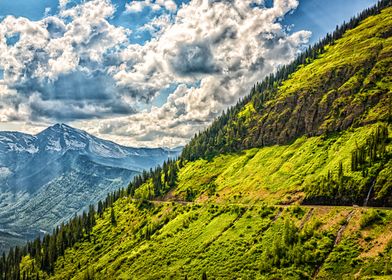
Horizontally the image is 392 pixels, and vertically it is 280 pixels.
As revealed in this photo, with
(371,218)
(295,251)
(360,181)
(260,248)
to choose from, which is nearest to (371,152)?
(360,181)

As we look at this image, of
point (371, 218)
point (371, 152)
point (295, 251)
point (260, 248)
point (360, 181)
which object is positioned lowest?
point (260, 248)

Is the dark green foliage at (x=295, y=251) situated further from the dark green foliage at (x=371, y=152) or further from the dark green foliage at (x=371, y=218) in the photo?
the dark green foliage at (x=371, y=152)

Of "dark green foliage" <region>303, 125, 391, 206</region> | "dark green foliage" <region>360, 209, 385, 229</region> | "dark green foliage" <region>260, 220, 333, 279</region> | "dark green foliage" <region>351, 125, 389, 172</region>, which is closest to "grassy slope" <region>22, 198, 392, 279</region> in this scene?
"dark green foliage" <region>260, 220, 333, 279</region>

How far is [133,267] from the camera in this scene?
182 metres

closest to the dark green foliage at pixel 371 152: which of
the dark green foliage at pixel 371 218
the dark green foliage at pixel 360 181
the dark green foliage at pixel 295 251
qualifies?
the dark green foliage at pixel 360 181

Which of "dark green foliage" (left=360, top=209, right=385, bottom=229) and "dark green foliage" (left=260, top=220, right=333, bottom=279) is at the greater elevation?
"dark green foliage" (left=360, top=209, right=385, bottom=229)

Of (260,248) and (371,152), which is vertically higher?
(371,152)

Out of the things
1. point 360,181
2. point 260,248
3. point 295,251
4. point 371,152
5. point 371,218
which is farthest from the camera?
point 371,152

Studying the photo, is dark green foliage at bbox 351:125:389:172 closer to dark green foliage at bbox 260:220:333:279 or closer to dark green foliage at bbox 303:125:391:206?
dark green foliage at bbox 303:125:391:206

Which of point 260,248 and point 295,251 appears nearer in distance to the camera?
point 295,251

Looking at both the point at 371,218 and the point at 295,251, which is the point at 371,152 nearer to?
the point at 371,218

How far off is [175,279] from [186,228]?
51.0m

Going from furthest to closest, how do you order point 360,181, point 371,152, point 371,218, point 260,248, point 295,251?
point 371,152 < point 360,181 < point 260,248 < point 295,251 < point 371,218

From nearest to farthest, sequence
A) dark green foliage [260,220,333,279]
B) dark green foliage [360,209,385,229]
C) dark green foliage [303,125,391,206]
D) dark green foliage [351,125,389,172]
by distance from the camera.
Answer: dark green foliage [260,220,333,279]
dark green foliage [360,209,385,229]
dark green foliage [303,125,391,206]
dark green foliage [351,125,389,172]
